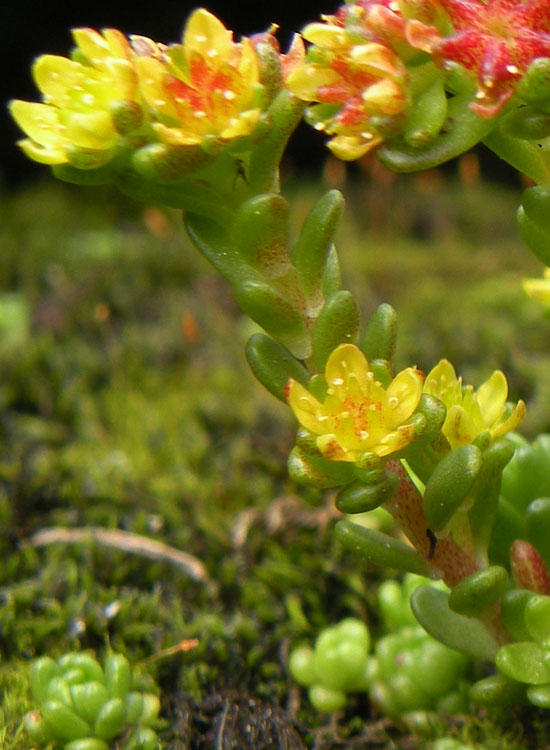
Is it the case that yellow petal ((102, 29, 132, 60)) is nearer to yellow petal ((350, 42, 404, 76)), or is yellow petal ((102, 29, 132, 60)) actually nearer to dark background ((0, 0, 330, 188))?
yellow petal ((350, 42, 404, 76))

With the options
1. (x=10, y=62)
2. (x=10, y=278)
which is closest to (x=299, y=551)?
(x=10, y=278)

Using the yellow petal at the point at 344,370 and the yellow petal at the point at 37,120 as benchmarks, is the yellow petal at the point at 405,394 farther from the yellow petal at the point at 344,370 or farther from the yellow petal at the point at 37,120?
the yellow petal at the point at 37,120

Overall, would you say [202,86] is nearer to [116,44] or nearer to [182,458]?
[116,44]

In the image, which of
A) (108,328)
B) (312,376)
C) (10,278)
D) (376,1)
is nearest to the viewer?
(376,1)

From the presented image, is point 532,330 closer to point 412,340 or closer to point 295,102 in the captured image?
point 412,340

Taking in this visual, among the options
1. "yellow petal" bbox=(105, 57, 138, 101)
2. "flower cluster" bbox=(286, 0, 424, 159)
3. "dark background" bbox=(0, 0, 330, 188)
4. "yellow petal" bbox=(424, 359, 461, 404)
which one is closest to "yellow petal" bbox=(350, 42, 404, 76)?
"flower cluster" bbox=(286, 0, 424, 159)

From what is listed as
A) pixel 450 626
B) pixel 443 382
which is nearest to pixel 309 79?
pixel 443 382

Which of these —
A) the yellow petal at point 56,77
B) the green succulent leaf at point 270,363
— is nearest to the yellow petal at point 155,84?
the yellow petal at point 56,77
